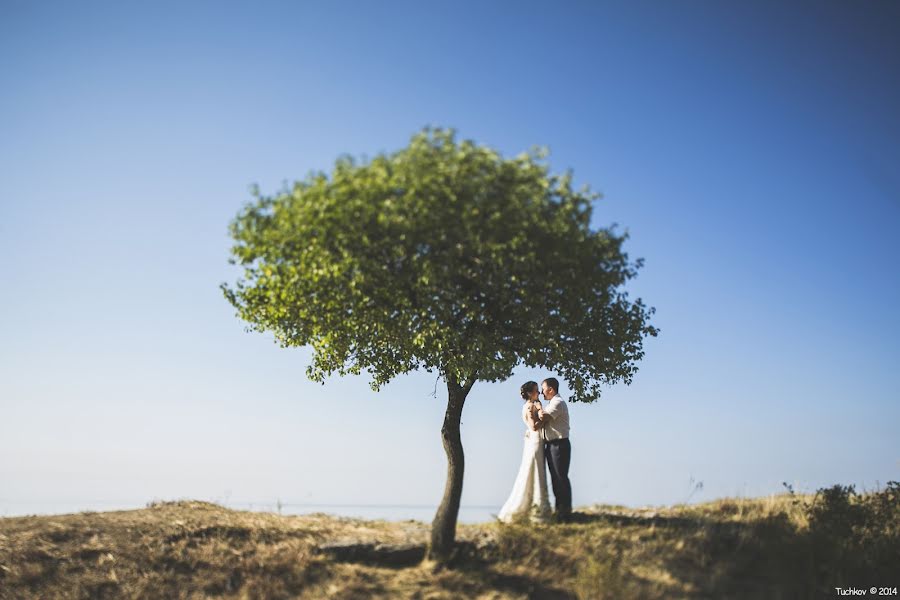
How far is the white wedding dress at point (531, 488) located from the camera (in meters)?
19.1

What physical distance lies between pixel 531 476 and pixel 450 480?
2830 millimetres

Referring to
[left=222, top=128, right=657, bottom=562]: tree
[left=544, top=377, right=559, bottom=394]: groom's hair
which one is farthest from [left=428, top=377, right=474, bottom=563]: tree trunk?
[left=544, top=377, right=559, bottom=394]: groom's hair

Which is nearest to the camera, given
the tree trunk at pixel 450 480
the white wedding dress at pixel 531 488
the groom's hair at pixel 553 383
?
the tree trunk at pixel 450 480

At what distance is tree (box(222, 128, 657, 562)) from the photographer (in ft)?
51.9

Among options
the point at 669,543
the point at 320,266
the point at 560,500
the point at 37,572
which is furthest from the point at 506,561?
the point at 37,572

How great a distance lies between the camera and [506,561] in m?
16.7

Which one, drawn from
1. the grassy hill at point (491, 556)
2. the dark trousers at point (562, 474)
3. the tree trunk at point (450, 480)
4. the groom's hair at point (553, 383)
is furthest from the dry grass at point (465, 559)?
the groom's hair at point (553, 383)

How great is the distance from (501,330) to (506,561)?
6508mm

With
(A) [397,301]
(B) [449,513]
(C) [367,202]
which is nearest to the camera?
(C) [367,202]

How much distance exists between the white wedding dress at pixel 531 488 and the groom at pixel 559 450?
12.6 inches

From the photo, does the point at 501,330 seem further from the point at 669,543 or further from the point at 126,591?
the point at 126,591

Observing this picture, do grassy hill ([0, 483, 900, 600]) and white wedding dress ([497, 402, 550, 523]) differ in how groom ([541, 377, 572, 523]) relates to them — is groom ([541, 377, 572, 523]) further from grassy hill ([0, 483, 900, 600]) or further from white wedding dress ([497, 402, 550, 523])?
grassy hill ([0, 483, 900, 600])

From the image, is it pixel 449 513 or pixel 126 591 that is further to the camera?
pixel 449 513

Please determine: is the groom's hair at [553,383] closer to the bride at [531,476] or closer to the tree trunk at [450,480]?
the bride at [531,476]
